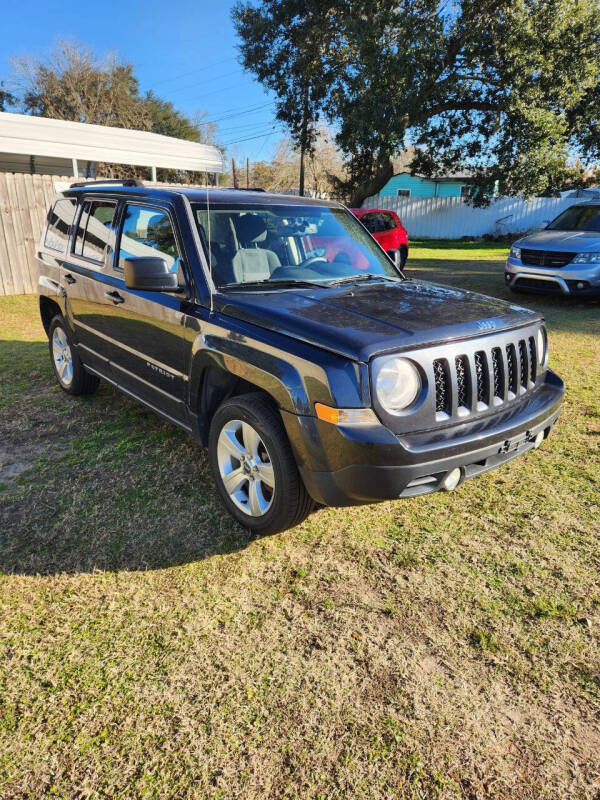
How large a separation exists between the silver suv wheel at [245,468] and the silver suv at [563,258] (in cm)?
824

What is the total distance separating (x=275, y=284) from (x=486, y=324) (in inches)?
50.6

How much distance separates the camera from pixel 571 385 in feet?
19.2

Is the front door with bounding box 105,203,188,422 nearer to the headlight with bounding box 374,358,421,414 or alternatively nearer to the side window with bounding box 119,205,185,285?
the side window with bounding box 119,205,185,285

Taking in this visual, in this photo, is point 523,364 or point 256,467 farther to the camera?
point 523,364

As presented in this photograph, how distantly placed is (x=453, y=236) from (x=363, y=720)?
28223 mm

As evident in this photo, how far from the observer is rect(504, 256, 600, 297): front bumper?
9.27 metres

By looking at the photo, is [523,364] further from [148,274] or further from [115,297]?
[115,297]

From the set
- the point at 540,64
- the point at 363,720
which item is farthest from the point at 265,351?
the point at 540,64

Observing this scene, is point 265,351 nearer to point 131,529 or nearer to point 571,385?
point 131,529

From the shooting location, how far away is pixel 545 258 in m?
9.79

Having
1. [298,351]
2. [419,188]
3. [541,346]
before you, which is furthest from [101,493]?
[419,188]

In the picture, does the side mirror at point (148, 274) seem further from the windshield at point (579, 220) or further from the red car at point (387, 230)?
the red car at point (387, 230)

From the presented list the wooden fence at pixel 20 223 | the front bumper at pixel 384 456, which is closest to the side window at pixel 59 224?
the front bumper at pixel 384 456

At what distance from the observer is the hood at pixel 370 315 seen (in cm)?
263
